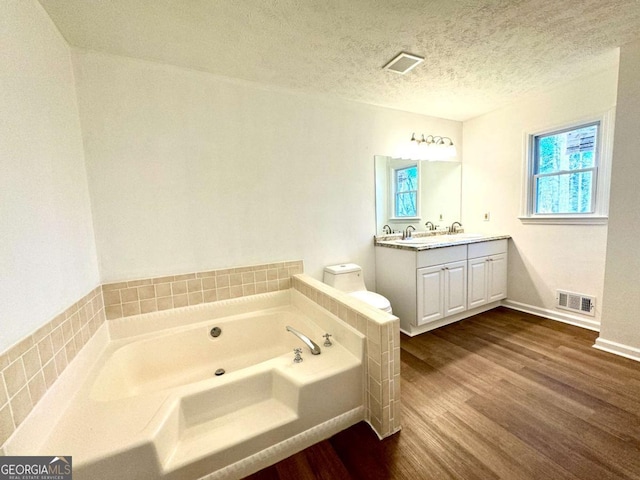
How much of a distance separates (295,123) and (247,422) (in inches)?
87.6

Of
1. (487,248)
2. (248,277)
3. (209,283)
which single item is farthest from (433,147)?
(209,283)

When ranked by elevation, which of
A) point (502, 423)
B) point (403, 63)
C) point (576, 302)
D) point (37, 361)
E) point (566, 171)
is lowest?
point (502, 423)

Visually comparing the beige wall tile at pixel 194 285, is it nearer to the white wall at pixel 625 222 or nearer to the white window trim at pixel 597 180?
the white wall at pixel 625 222

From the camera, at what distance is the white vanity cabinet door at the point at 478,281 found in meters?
2.72

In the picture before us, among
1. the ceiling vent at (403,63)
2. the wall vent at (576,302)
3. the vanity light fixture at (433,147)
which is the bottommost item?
the wall vent at (576,302)

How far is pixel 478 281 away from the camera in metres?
2.78

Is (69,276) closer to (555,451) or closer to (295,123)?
(295,123)

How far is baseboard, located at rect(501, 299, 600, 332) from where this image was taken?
95.5 inches

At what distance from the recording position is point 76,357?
4.40 feet

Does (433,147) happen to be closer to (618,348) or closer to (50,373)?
(618,348)

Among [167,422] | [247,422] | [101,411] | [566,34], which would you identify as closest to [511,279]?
[566,34]

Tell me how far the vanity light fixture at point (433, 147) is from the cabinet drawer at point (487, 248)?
1.16 metres

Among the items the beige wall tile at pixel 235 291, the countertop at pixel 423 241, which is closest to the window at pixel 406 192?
the countertop at pixel 423 241

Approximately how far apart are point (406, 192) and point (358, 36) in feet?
5.70
